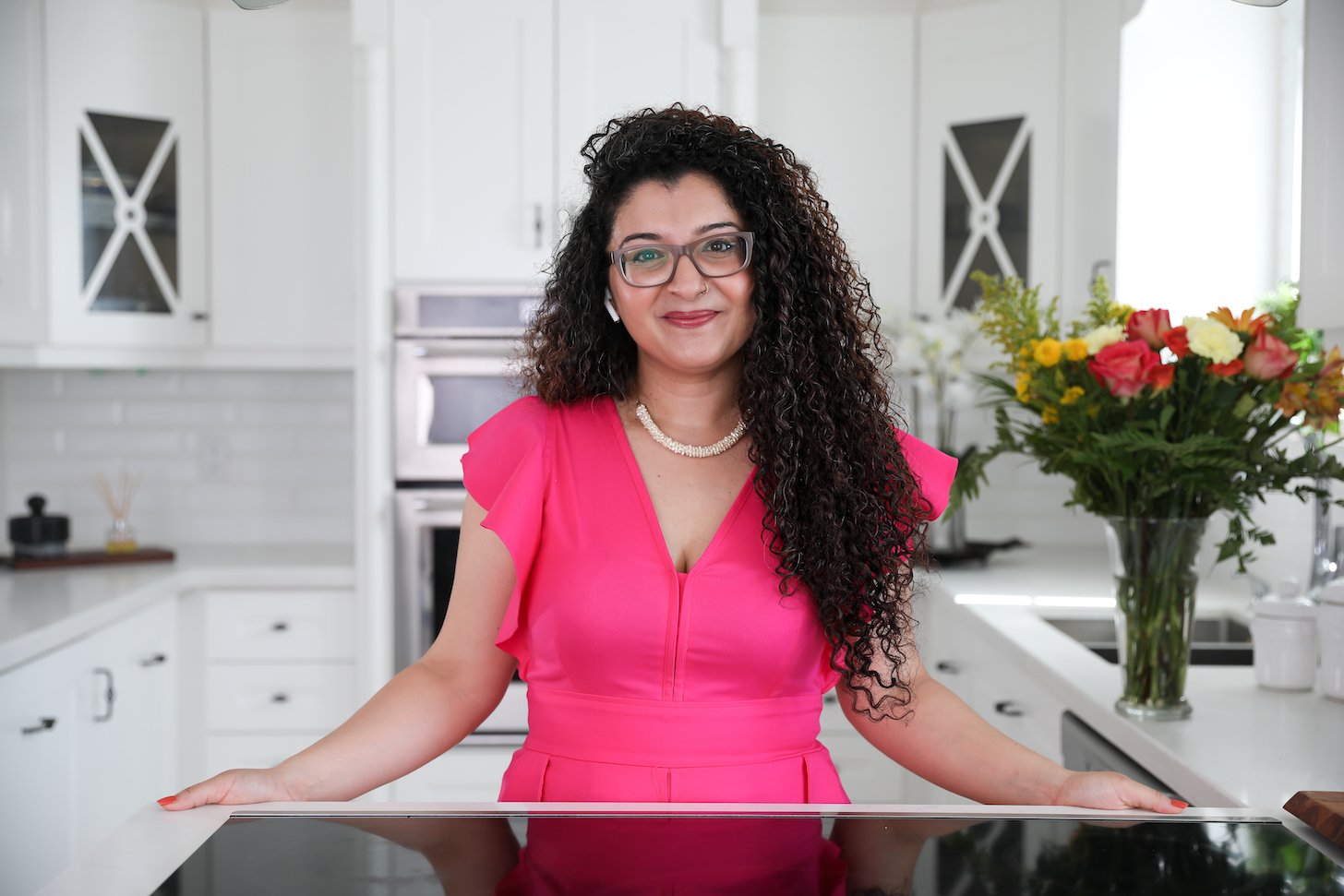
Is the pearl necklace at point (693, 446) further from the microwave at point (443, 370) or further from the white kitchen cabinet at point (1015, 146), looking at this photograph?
the white kitchen cabinet at point (1015, 146)

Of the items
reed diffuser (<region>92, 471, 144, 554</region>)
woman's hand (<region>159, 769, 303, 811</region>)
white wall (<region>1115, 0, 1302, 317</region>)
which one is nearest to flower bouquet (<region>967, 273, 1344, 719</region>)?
woman's hand (<region>159, 769, 303, 811</region>)

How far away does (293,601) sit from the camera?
3.11 meters

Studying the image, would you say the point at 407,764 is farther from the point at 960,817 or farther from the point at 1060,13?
the point at 1060,13

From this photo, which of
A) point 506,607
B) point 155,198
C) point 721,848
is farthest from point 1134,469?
point 155,198

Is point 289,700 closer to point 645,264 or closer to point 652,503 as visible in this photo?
point 652,503

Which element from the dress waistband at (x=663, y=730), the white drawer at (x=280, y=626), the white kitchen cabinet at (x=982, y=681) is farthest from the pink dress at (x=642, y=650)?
the white drawer at (x=280, y=626)

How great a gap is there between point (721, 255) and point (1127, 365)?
54 cm

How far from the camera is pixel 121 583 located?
9.37 ft

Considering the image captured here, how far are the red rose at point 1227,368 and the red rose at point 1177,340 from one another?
0.04m

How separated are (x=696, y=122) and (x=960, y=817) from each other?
0.82m

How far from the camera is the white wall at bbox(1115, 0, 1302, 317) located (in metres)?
2.82

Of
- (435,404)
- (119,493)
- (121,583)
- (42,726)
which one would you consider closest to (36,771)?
(42,726)

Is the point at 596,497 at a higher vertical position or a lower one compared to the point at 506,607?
higher

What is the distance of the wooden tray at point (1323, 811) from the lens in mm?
966
